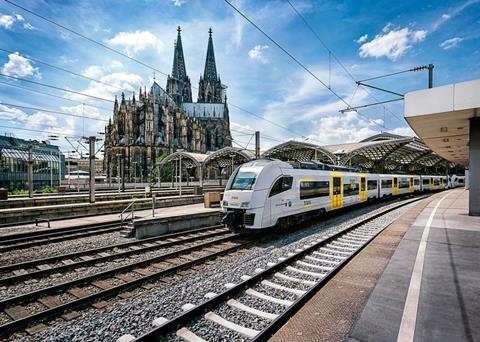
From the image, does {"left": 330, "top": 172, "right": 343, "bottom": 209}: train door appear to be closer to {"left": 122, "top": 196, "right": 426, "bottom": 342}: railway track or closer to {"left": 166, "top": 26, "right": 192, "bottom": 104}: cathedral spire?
{"left": 122, "top": 196, "right": 426, "bottom": 342}: railway track

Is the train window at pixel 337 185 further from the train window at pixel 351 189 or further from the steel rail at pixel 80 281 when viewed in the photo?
the steel rail at pixel 80 281

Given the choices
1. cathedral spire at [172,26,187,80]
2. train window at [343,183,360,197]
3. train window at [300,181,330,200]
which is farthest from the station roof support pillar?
cathedral spire at [172,26,187,80]

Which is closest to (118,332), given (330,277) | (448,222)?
(330,277)

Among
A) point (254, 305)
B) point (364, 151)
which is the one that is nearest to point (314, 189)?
point (254, 305)

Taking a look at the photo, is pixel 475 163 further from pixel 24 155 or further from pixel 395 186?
pixel 24 155

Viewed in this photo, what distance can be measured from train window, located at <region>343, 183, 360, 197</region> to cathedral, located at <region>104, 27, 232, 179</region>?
4901 centimetres

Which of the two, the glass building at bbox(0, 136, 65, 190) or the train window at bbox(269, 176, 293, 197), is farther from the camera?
the glass building at bbox(0, 136, 65, 190)

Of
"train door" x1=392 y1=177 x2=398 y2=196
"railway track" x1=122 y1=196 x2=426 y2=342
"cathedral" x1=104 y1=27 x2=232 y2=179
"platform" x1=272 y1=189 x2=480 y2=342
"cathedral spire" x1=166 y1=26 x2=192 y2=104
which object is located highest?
"cathedral spire" x1=166 y1=26 x2=192 y2=104

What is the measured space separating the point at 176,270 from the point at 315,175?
879 cm

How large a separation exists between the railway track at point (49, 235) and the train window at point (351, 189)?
13.3 meters

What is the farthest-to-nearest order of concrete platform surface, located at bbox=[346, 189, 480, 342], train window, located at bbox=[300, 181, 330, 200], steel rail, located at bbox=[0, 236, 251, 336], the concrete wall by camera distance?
train window, located at bbox=[300, 181, 330, 200] → the concrete wall → steel rail, located at bbox=[0, 236, 251, 336] → concrete platform surface, located at bbox=[346, 189, 480, 342]

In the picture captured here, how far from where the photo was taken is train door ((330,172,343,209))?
Answer: 15.5m

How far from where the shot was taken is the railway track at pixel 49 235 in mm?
10416

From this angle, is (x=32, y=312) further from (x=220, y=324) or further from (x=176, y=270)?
(x=220, y=324)
